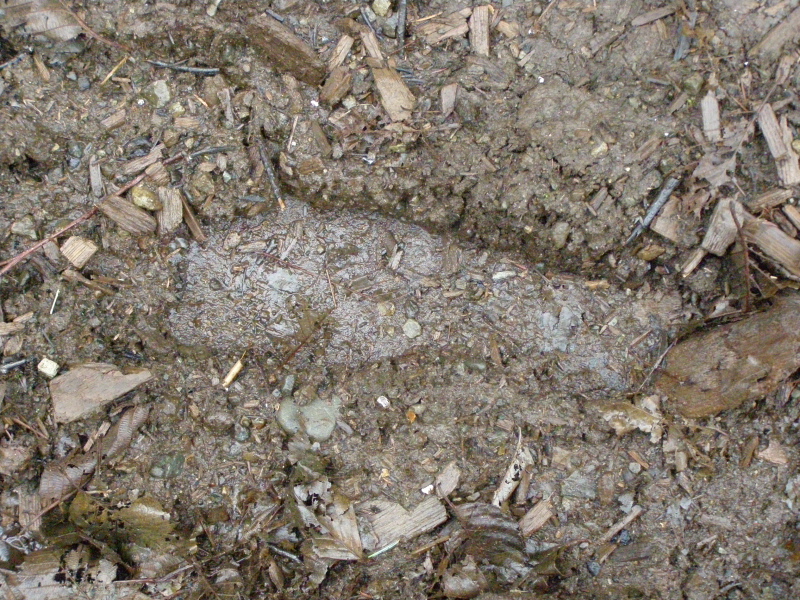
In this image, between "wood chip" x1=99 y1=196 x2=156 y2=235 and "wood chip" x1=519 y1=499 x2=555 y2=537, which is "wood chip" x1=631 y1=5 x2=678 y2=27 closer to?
"wood chip" x1=519 y1=499 x2=555 y2=537

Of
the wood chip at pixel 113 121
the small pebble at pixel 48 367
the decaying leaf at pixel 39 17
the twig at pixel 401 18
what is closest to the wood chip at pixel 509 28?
the twig at pixel 401 18

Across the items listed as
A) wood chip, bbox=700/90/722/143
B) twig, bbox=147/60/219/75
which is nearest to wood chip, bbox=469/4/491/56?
wood chip, bbox=700/90/722/143

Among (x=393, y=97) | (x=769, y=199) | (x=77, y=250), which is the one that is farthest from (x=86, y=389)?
(x=769, y=199)

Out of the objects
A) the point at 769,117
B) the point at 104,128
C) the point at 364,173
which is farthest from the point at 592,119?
the point at 104,128

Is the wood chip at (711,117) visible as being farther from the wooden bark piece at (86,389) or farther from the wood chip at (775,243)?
the wooden bark piece at (86,389)

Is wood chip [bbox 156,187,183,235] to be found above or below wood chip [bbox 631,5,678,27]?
below

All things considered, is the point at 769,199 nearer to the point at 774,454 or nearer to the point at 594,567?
the point at 774,454

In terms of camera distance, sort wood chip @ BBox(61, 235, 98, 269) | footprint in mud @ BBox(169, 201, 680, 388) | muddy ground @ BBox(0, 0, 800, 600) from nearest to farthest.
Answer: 1. muddy ground @ BBox(0, 0, 800, 600)
2. wood chip @ BBox(61, 235, 98, 269)
3. footprint in mud @ BBox(169, 201, 680, 388)

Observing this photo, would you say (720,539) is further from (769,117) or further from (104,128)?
(104,128)
